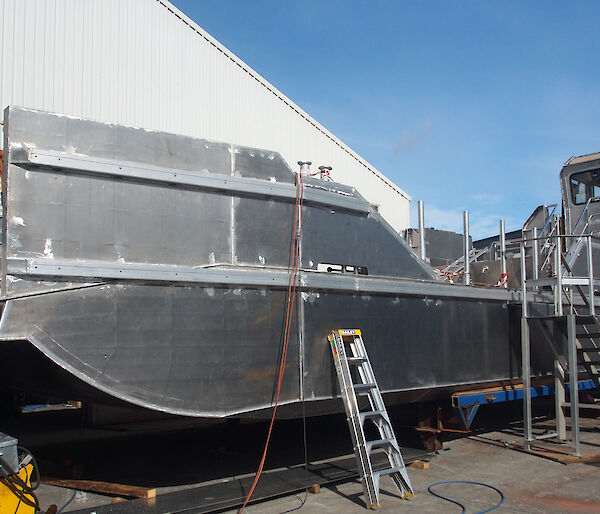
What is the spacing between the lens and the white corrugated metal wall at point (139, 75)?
26.8 feet

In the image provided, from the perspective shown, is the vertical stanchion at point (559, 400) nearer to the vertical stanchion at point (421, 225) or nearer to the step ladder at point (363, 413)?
the vertical stanchion at point (421, 225)

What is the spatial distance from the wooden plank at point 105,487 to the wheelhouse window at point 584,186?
7.97m

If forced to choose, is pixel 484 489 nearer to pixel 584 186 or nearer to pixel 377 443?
pixel 377 443

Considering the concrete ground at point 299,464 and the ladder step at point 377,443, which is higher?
the ladder step at point 377,443

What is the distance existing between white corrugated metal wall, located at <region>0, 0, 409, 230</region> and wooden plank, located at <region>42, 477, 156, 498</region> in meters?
A: 4.52

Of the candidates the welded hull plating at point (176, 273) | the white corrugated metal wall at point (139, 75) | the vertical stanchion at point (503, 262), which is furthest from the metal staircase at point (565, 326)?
the white corrugated metal wall at point (139, 75)

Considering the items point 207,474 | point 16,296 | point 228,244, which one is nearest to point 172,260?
point 228,244

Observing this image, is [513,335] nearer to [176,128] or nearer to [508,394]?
[508,394]

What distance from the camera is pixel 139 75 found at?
374 inches

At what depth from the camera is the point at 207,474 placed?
5797 millimetres

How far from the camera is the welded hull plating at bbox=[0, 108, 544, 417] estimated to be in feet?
13.1

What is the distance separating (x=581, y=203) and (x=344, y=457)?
19.7ft

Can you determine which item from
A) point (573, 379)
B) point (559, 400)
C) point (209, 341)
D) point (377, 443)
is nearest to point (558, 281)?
point (573, 379)

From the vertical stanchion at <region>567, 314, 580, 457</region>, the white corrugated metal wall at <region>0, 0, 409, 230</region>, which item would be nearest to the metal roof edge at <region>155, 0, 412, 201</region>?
the white corrugated metal wall at <region>0, 0, 409, 230</region>
